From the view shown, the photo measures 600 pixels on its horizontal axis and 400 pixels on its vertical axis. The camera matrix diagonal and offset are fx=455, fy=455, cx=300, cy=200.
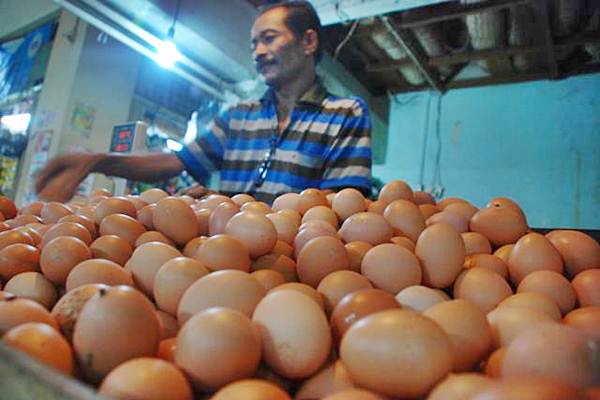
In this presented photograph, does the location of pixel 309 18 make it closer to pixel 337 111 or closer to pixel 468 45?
pixel 337 111

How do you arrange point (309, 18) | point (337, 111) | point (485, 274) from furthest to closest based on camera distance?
1. point (309, 18)
2. point (337, 111)
3. point (485, 274)

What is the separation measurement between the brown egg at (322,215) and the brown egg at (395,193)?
0.54 ft

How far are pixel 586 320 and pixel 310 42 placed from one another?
59.5 inches

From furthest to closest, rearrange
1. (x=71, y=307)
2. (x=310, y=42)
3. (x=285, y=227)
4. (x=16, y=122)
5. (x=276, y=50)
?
(x=16, y=122)
(x=310, y=42)
(x=276, y=50)
(x=285, y=227)
(x=71, y=307)

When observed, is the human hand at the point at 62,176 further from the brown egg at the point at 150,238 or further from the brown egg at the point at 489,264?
the brown egg at the point at 489,264

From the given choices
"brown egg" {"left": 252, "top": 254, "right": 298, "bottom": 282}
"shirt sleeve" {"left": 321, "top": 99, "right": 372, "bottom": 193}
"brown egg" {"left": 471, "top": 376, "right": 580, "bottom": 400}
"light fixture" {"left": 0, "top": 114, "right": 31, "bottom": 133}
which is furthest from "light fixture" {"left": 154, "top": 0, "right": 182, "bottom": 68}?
"brown egg" {"left": 471, "top": 376, "right": 580, "bottom": 400}

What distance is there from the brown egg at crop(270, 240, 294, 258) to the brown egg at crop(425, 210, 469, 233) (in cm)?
32

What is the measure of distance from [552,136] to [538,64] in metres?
0.61

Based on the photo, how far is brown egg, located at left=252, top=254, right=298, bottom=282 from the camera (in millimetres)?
781

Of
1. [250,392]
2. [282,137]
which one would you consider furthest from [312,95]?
[250,392]

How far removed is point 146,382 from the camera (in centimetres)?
44

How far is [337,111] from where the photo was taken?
1705mm

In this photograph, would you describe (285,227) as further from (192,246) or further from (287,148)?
(287,148)

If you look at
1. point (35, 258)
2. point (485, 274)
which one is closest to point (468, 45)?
point (485, 274)
